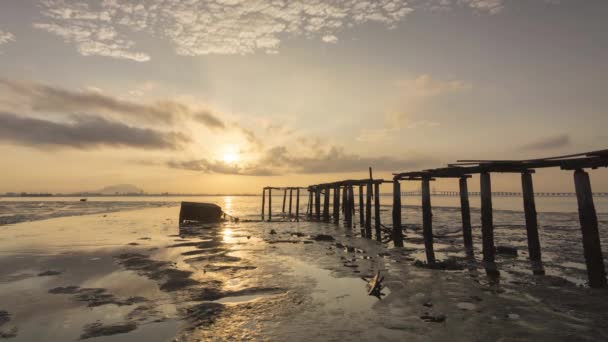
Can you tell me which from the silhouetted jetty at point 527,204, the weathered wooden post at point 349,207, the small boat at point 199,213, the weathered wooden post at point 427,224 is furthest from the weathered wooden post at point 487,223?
the small boat at point 199,213

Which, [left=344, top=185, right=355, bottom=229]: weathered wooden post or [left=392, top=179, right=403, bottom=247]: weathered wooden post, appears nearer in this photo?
[left=392, top=179, right=403, bottom=247]: weathered wooden post

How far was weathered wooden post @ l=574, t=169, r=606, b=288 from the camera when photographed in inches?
316

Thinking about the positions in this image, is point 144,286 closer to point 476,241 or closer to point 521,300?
point 521,300

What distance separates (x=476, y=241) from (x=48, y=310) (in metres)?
18.2

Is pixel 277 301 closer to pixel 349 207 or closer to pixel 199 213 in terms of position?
pixel 349 207

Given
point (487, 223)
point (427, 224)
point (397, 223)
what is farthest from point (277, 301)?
point (397, 223)

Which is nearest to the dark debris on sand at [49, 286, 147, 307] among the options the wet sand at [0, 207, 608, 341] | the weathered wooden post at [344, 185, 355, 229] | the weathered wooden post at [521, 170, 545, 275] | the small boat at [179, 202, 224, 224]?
the wet sand at [0, 207, 608, 341]

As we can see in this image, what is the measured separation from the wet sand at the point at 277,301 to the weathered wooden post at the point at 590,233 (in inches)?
22.1

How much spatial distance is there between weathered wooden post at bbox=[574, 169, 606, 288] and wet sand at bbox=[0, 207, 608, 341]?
1.85ft

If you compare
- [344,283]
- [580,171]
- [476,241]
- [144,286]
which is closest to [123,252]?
[144,286]

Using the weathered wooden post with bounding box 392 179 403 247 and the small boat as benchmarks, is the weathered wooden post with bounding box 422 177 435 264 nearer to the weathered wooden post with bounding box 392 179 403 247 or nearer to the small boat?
the weathered wooden post with bounding box 392 179 403 247

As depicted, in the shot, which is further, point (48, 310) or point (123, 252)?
point (123, 252)

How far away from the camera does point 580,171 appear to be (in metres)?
8.51

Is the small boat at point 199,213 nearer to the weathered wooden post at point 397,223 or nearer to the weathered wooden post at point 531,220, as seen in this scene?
the weathered wooden post at point 397,223
